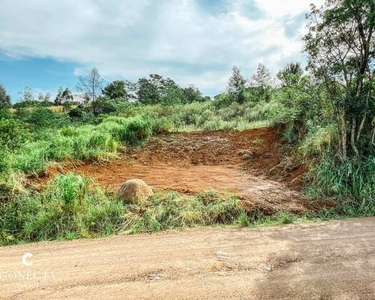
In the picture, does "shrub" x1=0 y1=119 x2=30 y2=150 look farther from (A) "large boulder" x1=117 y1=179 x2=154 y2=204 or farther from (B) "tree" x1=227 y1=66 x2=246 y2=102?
(B) "tree" x1=227 y1=66 x2=246 y2=102

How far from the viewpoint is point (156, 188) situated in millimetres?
5828

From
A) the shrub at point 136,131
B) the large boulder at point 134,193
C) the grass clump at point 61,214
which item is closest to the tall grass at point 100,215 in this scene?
the grass clump at point 61,214

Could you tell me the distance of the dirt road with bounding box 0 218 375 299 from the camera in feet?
8.14

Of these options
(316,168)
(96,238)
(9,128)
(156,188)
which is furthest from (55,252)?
(316,168)

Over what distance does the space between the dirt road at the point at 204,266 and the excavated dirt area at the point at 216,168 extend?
1.44 metres

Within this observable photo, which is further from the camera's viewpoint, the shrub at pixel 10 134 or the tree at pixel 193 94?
the tree at pixel 193 94

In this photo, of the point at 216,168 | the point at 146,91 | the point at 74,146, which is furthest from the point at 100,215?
the point at 146,91

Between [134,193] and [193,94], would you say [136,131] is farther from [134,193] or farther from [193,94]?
[193,94]

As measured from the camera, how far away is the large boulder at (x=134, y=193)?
504cm

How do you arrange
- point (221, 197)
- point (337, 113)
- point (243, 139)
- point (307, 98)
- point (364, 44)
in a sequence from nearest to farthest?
point (221, 197)
point (364, 44)
point (337, 113)
point (307, 98)
point (243, 139)

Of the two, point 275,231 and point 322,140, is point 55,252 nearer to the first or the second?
point 275,231

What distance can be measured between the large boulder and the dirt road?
1.16 m

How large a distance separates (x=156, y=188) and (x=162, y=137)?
5344mm

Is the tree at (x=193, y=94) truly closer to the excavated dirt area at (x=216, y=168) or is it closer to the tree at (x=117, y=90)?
the tree at (x=117, y=90)
